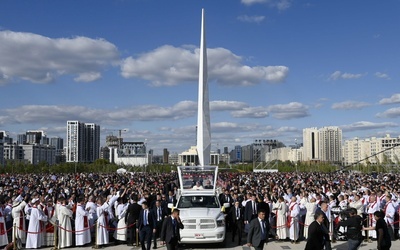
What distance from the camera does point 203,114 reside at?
41656 millimetres

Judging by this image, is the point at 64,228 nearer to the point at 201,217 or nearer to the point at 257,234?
the point at 201,217

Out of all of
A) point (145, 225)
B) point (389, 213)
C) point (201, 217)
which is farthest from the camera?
point (389, 213)

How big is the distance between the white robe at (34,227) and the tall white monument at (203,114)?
25912mm

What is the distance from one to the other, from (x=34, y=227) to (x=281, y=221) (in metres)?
8.31

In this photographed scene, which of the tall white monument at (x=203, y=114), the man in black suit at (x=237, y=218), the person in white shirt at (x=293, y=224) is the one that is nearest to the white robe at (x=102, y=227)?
the man in black suit at (x=237, y=218)

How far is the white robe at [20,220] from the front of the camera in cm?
1521

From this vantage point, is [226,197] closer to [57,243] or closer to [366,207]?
[366,207]

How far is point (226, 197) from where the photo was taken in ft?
62.4

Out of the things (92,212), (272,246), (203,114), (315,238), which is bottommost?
(272,246)

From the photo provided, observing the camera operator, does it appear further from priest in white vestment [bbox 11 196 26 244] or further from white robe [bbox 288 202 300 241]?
priest in white vestment [bbox 11 196 26 244]

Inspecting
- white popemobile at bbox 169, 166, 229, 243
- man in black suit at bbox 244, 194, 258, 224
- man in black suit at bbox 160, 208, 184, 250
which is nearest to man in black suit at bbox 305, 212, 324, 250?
man in black suit at bbox 160, 208, 184, 250

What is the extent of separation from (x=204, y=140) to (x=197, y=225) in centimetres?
2697

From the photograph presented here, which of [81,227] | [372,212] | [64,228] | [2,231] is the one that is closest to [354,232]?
[372,212]

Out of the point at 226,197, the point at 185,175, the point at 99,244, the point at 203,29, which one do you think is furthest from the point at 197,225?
the point at 203,29
